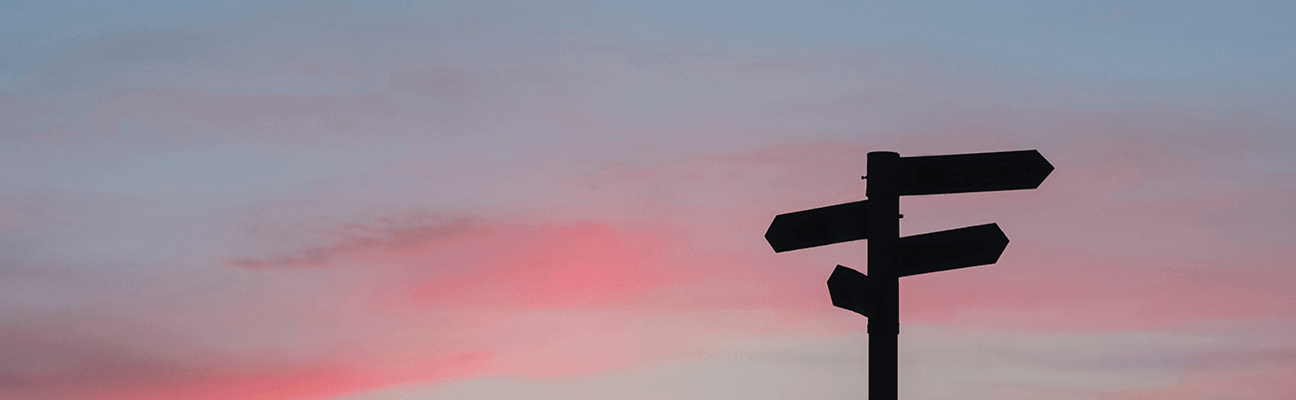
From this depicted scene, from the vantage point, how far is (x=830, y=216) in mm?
8156

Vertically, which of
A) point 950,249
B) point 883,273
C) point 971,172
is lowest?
point 883,273

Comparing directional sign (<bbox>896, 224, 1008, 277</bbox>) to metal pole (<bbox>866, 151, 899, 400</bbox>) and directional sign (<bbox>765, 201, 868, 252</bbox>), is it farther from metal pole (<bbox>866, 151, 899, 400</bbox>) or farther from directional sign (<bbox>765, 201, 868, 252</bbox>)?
directional sign (<bbox>765, 201, 868, 252</bbox>)

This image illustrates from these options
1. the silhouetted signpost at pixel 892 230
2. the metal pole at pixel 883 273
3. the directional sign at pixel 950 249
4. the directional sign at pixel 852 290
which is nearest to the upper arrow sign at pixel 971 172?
the silhouetted signpost at pixel 892 230

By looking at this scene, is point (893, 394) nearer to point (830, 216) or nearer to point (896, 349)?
point (896, 349)

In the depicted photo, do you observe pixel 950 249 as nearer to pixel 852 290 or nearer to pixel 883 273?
pixel 883 273

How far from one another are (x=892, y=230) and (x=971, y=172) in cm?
69

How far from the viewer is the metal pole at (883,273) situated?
7.83 metres

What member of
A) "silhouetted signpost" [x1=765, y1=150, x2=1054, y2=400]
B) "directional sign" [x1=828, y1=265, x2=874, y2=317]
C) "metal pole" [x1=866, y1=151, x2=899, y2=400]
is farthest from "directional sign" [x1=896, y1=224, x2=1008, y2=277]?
"directional sign" [x1=828, y1=265, x2=874, y2=317]

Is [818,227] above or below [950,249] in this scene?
above

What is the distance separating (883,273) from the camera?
25.9 ft

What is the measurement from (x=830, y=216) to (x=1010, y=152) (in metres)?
1.32

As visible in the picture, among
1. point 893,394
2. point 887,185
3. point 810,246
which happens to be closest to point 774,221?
point 810,246

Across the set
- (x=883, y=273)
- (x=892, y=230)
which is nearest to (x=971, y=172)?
(x=892, y=230)

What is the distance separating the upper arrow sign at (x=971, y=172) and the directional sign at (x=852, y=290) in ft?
2.19
